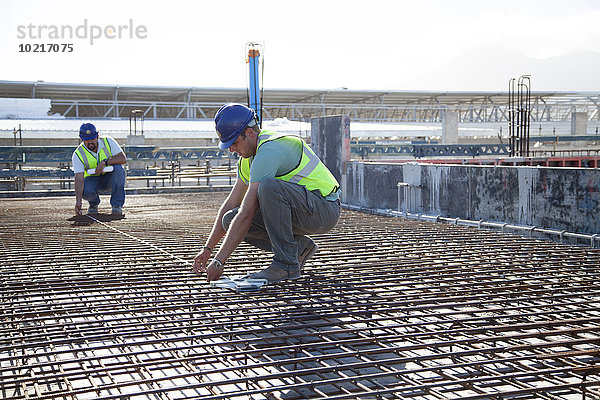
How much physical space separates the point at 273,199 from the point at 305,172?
39 cm

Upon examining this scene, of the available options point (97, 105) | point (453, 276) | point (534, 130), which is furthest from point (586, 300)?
point (534, 130)

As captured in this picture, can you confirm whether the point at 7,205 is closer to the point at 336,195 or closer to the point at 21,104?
the point at 336,195

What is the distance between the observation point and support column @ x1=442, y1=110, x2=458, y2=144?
3642 cm

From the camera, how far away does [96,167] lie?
863 centimetres

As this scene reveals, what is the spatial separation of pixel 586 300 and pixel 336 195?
5.85ft

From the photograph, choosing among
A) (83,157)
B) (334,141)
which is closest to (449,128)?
(334,141)

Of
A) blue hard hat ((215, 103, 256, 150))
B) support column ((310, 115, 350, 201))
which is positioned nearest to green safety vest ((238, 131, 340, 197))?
blue hard hat ((215, 103, 256, 150))

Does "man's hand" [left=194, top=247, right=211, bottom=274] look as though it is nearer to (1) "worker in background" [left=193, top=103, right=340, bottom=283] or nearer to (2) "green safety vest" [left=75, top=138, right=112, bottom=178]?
(1) "worker in background" [left=193, top=103, right=340, bottom=283]

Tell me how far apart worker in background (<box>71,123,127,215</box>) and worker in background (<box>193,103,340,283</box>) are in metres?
4.40

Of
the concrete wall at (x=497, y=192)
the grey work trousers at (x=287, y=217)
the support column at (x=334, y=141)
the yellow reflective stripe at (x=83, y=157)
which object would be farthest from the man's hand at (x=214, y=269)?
the support column at (x=334, y=141)

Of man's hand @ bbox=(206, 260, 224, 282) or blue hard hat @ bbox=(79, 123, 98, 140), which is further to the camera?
blue hard hat @ bbox=(79, 123, 98, 140)

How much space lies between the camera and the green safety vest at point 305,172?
14.2 feet

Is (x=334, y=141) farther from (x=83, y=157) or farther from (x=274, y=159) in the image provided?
(x=274, y=159)

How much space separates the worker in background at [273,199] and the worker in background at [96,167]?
440 cm
